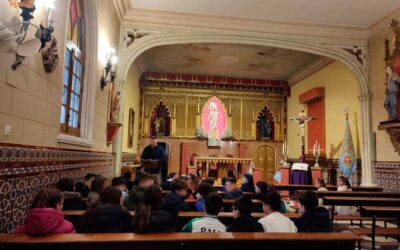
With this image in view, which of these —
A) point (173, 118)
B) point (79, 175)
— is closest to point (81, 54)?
point (79, 175)

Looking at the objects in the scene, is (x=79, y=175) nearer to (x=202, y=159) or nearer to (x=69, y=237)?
(x=69, y=237)

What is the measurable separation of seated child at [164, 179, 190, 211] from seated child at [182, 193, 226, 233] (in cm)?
59

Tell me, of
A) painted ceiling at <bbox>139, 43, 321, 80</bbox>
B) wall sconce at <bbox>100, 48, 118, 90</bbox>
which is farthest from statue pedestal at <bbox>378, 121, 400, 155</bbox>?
wall sconce at <bbox>100, 48, 118, 90</bbox>

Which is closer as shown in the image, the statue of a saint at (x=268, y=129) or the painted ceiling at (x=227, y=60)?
the painted ceiling at (x=227, y=60)

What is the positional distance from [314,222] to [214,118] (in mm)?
11301

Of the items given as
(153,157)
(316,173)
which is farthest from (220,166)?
(153,157)

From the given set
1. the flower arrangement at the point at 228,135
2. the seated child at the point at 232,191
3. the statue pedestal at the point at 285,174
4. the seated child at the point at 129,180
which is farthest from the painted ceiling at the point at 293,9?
the flower arrangement at the point at 228,135

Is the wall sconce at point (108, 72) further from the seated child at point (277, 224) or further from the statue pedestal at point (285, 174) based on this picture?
the statue pedestal at point (285, 174)

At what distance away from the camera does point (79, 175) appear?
15.3 ft

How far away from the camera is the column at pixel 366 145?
321 inches

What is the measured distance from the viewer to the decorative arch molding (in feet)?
26.6

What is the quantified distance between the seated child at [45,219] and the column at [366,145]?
7847mm

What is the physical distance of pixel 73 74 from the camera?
4.85 meters

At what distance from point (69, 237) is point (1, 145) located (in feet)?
3.64
